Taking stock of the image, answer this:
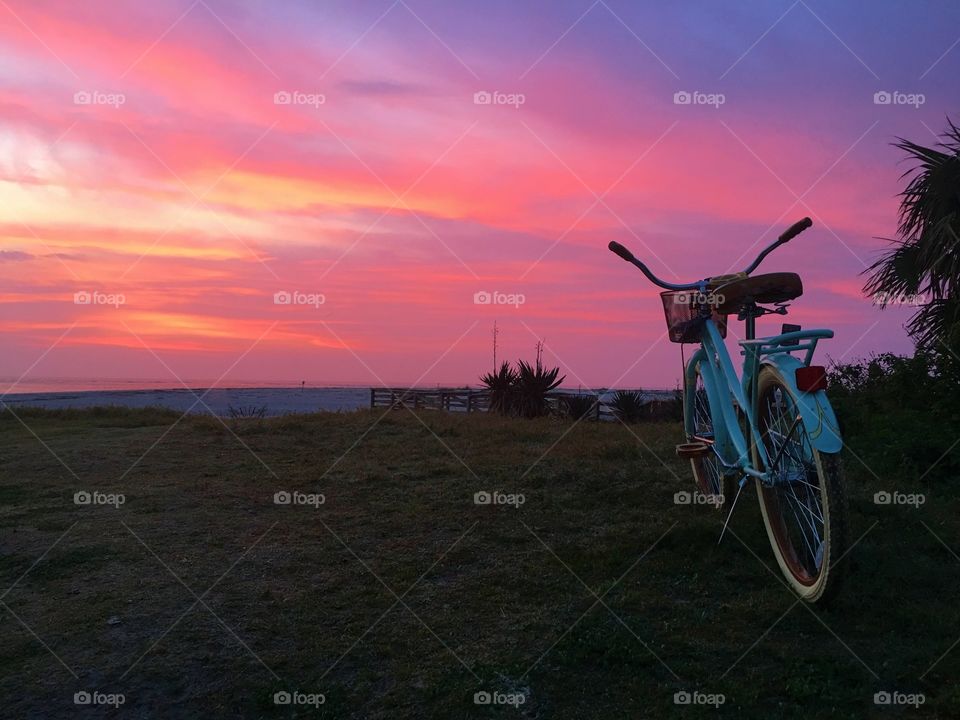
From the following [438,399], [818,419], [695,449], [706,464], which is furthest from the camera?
[438,399]

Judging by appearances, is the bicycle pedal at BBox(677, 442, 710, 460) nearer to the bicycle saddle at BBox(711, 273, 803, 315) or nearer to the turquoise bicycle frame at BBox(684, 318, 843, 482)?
the turquoise bicycle frame at BBox(684, 318, 843, 482)

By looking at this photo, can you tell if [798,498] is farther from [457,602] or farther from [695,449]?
[457,602]

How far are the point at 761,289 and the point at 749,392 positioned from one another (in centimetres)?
68

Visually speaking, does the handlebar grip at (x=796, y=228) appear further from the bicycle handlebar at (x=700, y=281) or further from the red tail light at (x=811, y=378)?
the red tail light at (x=811, y=378)

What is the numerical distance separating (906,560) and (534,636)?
2848 mm

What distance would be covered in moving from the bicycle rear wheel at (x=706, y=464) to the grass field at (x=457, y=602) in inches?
8.0

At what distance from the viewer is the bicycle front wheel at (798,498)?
3.94m

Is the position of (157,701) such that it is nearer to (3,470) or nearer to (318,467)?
(318,467)

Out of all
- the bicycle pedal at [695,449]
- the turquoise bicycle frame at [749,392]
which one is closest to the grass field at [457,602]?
the bicycle pedal at [695,449]

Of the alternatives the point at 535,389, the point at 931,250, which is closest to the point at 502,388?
the point at 535,389

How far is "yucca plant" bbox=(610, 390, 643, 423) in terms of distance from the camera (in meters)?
17.6

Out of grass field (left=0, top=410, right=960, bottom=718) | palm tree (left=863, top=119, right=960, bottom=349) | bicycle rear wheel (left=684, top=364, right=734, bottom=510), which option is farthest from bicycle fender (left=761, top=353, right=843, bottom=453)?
palm tree (left=863, top=119, right=960, bottom=349)

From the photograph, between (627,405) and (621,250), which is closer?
(621,250)

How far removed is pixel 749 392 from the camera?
5117 millimetres
